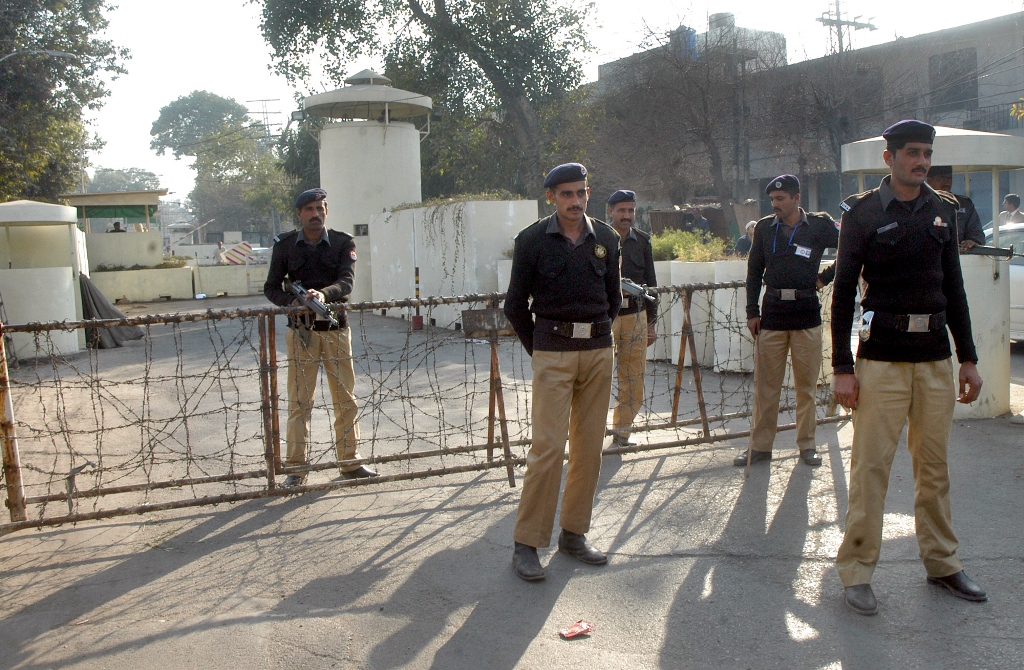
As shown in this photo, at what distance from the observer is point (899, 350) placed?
3.71 metres

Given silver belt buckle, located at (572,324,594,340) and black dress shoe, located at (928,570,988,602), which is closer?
black dress shoe, located at (928,570,988,602)

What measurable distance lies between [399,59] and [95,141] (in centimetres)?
1334

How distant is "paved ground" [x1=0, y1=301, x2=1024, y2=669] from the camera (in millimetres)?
3480

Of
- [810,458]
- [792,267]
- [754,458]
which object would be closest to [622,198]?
[792,267]

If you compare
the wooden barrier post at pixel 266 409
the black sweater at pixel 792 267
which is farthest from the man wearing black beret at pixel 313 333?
the black sweater at pixel 792 267

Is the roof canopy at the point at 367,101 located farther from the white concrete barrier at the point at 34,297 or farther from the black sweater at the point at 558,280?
the black sweater at the point at 558,280

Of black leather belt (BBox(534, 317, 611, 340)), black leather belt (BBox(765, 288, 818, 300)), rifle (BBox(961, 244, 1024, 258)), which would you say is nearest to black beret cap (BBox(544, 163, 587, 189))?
black leather belt (BBox(534, 317, 611, 340))

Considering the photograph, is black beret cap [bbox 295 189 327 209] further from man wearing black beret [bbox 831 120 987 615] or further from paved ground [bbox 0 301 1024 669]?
man wearing black beret [bbox 831 120 987 615]

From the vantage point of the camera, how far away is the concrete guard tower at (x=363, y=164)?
70.2 feet

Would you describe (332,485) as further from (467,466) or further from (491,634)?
(491,634)

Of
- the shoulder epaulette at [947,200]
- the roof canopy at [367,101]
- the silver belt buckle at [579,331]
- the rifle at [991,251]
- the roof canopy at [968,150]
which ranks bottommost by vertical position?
the silver belt buckle at [579,331]

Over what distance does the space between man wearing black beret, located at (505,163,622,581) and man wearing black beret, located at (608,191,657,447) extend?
7.34 ft

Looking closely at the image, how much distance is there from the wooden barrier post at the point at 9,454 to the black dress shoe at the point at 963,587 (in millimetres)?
4851

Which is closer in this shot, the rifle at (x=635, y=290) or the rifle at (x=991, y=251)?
the rifle at (x=635, y=290)
